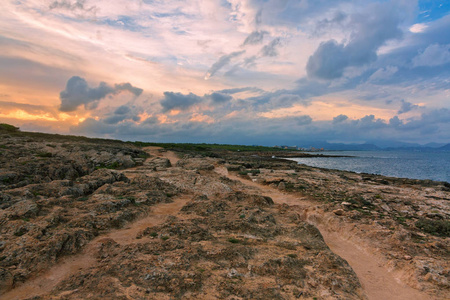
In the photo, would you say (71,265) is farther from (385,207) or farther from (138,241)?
(385,207)

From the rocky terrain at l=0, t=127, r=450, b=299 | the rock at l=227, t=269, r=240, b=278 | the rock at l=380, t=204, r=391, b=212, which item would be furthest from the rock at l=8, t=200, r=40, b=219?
the rock at l=380, t=204, r=391, b=212

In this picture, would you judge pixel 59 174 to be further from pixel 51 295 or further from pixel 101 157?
pixel 51 295

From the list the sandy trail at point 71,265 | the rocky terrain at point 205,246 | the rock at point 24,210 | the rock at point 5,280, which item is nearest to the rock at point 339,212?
the rocky terrain at point 205,246

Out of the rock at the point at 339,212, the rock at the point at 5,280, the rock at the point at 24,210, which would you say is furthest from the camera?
the rock at the point at 339,212

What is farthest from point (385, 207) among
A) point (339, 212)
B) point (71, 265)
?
point (71, 265)

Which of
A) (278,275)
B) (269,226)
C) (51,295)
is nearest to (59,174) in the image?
(51,295)

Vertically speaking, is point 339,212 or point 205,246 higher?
point 205,246

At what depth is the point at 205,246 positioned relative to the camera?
396 inches

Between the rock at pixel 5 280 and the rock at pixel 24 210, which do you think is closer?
the rock at pixel 5 280

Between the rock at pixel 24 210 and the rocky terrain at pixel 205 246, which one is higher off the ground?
the rock at pixel 24 210

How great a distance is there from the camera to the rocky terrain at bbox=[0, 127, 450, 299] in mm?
7617

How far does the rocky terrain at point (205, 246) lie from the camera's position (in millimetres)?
7617

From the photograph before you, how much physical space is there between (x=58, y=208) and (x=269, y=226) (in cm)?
1222

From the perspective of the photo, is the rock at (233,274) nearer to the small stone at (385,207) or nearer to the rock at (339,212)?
the rock at (339,212)
